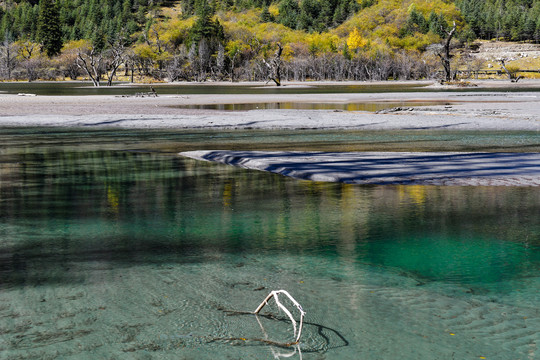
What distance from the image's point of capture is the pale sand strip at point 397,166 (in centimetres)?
1252

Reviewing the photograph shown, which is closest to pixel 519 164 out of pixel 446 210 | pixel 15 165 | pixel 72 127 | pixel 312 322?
pixel 446 210

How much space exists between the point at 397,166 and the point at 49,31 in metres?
178

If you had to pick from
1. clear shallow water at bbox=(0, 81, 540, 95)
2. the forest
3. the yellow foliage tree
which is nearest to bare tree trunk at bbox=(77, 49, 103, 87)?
the forest

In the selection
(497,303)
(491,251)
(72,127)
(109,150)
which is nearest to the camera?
(497,303)

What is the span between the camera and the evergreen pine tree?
574ft

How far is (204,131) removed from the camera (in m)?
23.8

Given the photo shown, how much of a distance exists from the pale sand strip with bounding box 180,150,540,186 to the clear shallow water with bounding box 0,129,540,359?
0.76 meters

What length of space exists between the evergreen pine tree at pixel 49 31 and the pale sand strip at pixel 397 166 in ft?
561

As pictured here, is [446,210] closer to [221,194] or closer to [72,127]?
[221,194]

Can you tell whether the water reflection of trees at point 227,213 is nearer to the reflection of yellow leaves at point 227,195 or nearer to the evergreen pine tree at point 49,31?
the reflection of yellow leaves at point 227,195

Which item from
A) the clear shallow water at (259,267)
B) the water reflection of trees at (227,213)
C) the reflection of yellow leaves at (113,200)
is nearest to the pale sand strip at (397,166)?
the water reflection of trees at (227,213)

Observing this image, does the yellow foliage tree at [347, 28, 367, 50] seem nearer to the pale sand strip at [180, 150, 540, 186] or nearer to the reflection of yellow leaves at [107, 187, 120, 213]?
the pale sand strip at [180, 150, 540, 186]

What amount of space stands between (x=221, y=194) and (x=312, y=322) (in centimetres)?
614

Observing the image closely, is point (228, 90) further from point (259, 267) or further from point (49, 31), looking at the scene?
point (49, 31)
